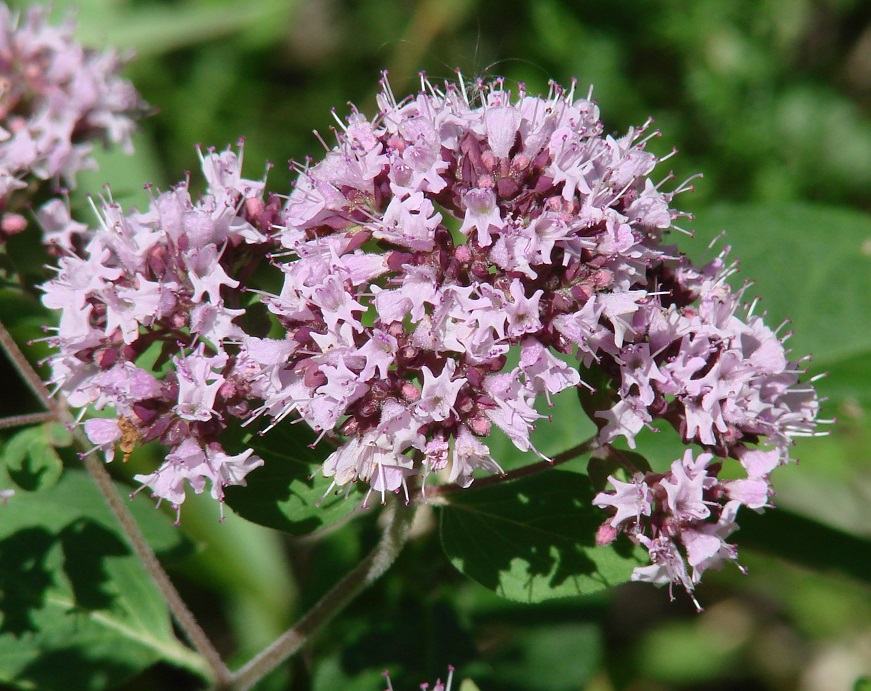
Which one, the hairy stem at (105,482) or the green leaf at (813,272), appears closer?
the hairy stem at (105,482)

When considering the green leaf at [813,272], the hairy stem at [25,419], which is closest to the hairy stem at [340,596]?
the hairy stem at [25,419]

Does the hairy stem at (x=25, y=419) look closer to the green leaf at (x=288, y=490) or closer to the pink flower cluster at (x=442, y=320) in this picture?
the pink flower cluster at (x=442, y=320)

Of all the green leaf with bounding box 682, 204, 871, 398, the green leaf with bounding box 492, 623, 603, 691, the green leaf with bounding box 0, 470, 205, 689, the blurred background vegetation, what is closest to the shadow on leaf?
the green leaf with bounding box 0, 470, 205, 689

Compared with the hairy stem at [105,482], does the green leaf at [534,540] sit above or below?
below

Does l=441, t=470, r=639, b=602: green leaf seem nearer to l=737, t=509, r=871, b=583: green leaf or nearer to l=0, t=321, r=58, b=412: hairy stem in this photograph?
l=0, t=321, r=58, b=412: hairy stem

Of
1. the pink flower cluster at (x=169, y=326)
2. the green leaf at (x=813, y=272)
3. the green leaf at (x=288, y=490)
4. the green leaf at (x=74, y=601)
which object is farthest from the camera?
the green leaf at (x=813, y=272)

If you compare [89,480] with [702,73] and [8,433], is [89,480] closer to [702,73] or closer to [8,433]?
[8,433]
